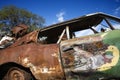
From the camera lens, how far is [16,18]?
37.2 m

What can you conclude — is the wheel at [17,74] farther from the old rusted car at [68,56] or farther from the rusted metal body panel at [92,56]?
the rusted metal body panel at [92,56]

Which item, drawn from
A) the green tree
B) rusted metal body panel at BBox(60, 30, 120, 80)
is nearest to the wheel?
rusted metal body panel at BBox(60, 30, 120, 80)

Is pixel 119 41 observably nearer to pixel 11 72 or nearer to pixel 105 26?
→ pixel 105 26

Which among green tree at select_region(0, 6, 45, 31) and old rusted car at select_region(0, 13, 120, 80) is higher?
green tree at select_region(0, 6, 45, 31)

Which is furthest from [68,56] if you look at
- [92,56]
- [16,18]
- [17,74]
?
[16,18]

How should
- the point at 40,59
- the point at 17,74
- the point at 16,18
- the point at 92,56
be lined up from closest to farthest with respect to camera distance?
the point at 92,56
the point at 40,59
the point at 17,74
the point at 16,18

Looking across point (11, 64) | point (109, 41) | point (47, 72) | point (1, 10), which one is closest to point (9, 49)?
point (11, 64)

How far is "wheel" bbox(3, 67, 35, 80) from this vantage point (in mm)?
6188

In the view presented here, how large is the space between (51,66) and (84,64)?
90 cm

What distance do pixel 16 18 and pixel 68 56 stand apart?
32821 millimetres

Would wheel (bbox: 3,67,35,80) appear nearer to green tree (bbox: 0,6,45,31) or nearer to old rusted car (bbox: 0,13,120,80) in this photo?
old rusted car (bbox: 0,13,120,80)

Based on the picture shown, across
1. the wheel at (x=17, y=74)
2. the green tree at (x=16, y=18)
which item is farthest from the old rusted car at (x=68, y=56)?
the green tree at (x=16, y=18)

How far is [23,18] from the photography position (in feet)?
126

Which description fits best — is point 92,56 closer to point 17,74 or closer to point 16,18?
point 17,74
